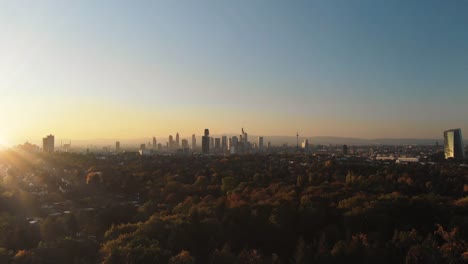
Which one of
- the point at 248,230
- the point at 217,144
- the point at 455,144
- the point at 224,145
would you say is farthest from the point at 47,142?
the point at 248,230

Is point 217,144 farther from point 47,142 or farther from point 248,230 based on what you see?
point 248,230

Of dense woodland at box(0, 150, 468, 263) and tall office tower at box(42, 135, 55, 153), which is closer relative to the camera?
dense woodland at box(0, 150, 468, 263)

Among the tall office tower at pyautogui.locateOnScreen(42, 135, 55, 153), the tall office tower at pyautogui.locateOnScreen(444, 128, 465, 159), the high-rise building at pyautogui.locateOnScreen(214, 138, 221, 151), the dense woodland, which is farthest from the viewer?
the high-rise building at pyautogui.locateOnScreen(214, 138, 221, 151)

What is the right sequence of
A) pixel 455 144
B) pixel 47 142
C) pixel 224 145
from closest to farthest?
1. pixel 455 144
2. pixel 47 142
3. pixel 224 145

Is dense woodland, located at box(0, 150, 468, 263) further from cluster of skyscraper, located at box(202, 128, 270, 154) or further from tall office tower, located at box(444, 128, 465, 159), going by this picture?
cluster of skyscraper, located at box(202, 128, 270, 154)

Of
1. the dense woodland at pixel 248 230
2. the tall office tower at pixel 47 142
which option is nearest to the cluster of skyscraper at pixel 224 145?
the tall office tower at pixel 47 142

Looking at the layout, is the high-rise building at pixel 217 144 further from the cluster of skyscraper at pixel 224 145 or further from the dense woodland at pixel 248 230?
the dense woodland at pixel 248 230

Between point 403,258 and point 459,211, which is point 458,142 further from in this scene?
point 403,258

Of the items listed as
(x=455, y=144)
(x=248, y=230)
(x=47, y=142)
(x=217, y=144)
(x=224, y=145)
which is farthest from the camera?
(x=224, y=145)

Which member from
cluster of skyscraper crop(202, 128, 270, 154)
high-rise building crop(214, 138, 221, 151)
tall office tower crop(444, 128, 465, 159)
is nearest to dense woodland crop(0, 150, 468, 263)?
tall office tower crop(444, 128, 465, 159)

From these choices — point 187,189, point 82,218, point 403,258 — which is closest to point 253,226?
point 403,258

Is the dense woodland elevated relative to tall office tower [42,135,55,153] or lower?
lower
